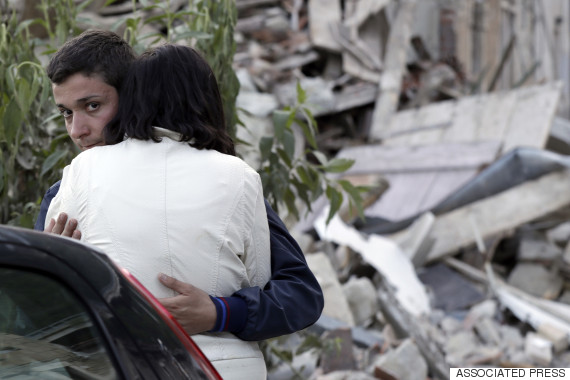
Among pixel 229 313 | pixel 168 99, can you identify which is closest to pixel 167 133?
pixel 168 99

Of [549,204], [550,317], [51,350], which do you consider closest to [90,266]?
[51,350]

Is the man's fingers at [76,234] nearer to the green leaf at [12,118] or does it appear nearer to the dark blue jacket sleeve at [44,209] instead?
the dark blue jacket sleeve at [44,209]

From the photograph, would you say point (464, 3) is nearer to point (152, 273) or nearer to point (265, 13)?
point (265, 13)

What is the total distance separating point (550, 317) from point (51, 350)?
5712mm

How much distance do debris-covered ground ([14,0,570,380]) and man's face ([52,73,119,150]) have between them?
150 cm

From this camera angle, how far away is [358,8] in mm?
10047

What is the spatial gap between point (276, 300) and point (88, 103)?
25.5 inches

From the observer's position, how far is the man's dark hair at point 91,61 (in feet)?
6.10

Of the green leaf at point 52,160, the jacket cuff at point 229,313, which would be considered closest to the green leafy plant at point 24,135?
the green leaf at point 52,160

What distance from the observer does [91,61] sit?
1.86 m

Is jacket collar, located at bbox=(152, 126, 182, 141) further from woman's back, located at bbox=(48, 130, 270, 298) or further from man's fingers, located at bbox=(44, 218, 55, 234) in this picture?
man's fingers, located at bbox=(44, 218, 55, 234)

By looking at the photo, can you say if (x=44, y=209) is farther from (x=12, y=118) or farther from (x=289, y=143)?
(x=289, y=143)

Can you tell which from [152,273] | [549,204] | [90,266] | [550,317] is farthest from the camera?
[549,204]

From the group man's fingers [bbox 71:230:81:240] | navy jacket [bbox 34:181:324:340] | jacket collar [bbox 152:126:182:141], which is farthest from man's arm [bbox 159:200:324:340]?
jacket collar [bbox 152:126:182:141]
